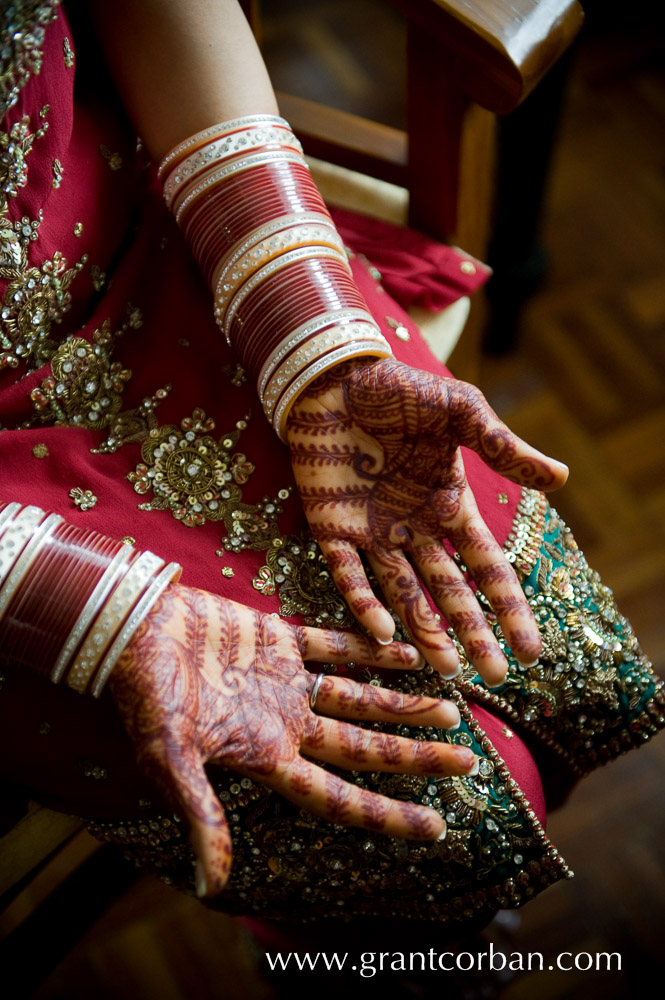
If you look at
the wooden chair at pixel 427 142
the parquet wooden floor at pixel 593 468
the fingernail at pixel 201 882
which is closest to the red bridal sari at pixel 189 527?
the fingernail at pixel 201 882

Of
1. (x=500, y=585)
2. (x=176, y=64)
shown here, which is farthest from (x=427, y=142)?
(x=500, y=585)

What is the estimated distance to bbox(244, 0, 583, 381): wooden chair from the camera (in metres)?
0.78

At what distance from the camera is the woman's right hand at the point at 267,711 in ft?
2.02

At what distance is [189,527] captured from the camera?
72 centimetres

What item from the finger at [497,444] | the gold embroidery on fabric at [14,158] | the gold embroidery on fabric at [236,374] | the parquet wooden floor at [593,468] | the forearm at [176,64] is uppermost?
the forearm at [176,64]

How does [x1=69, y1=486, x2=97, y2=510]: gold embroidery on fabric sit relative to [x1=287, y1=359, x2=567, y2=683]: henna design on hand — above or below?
below

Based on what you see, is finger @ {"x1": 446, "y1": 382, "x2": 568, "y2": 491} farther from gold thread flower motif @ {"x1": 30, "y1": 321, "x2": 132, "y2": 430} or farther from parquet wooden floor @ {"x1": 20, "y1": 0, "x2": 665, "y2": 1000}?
parquet wooden floor @ {"x1": 20, "y1": 0, "x2": 665, "y2": 1000}

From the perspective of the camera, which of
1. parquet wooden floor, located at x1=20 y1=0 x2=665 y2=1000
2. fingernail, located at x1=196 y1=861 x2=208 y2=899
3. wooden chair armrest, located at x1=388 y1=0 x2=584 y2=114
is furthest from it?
parquet wooden floor, located at x1=20 y1=0 x2=665 y2=1000

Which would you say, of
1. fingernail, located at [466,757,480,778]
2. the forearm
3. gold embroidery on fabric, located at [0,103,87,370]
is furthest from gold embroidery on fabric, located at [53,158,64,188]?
fingernail, located at [466,757,480,778]

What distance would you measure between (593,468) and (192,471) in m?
0.99

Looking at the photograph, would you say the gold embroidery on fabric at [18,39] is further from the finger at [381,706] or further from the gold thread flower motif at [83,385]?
the finger at [381,706]

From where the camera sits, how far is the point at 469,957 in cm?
108

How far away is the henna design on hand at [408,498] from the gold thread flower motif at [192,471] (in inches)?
2.3

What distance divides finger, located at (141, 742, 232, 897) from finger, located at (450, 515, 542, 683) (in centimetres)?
27
